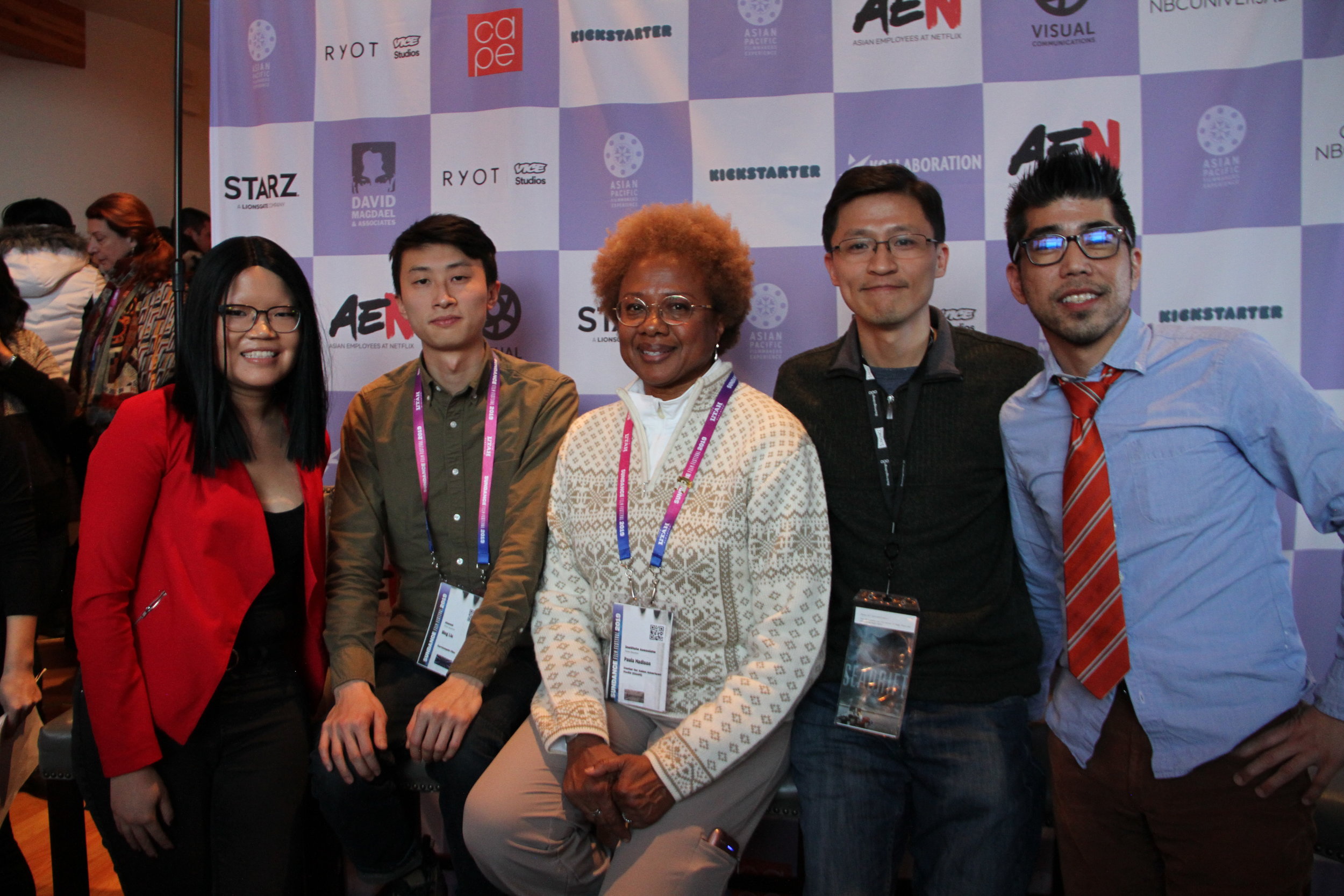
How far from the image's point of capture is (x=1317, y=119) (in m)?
2.39

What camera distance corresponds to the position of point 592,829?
175cm

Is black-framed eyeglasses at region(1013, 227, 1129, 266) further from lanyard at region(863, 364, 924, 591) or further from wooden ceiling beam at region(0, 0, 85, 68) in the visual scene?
wooden ceiling beam at region(0, 0, 85, 68)

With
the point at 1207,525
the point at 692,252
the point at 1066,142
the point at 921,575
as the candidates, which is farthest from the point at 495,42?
the point at 1207,525

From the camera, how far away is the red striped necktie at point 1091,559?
1525 millimetres

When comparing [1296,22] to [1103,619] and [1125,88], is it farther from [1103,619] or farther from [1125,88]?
[1103,619]

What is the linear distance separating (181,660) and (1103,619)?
1.85 metres

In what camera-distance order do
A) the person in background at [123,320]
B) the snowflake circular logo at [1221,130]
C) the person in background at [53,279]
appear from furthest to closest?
the person in background at [53,279]
the person in background at [123,320]
the snowflake circular logo at [1221,130]

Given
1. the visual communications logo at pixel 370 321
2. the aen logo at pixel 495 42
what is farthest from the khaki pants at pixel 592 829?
the aen logo at pixel 495 42

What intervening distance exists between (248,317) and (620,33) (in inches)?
65.8

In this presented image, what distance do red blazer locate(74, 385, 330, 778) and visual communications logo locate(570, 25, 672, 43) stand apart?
1828 millimetres

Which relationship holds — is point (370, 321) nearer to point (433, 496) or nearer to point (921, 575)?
point (433, 496)

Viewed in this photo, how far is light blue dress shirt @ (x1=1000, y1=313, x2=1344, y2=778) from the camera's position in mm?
1439

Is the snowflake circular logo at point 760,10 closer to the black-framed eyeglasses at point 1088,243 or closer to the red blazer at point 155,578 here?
the black-framed eyeglasses at point 1088,243

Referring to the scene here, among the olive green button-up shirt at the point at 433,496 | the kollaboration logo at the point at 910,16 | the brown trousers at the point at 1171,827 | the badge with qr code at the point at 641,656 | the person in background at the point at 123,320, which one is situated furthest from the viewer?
the person in background at the point at 123,320
